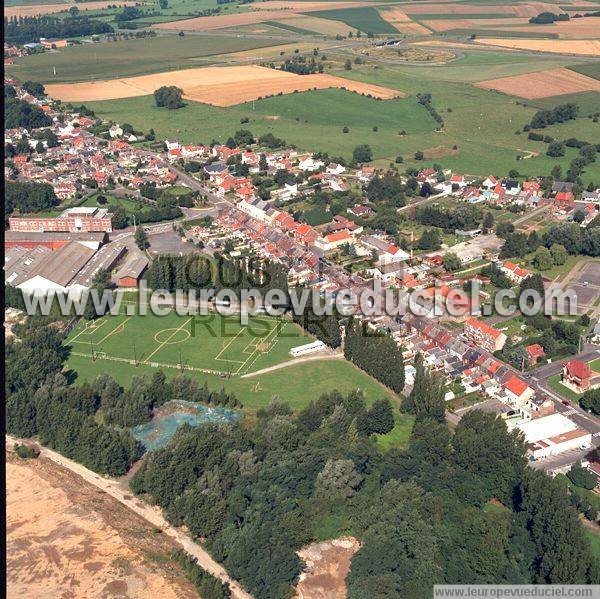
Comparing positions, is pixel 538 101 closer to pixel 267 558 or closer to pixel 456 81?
pixel 456 81

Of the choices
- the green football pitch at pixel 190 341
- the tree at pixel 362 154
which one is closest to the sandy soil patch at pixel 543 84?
the tree at pixel 362 154

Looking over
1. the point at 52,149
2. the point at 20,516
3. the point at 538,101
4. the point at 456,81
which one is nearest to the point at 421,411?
the point at 20,516

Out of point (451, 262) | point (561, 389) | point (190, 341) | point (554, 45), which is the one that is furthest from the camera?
point (554, 45)

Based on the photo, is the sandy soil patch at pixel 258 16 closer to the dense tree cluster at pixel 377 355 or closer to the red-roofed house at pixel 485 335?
the red-roofed house at pixel 485 335

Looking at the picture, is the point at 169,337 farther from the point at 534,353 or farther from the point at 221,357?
the point at 534,353

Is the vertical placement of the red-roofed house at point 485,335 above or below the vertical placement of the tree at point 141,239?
above

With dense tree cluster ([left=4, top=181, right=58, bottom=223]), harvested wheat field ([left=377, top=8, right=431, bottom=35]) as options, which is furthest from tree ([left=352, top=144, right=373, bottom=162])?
harvested wheat field ([left=377, top=8, right=431, bottom=35])

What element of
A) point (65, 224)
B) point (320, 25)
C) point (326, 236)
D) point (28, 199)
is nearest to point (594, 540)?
point (326, 236)
